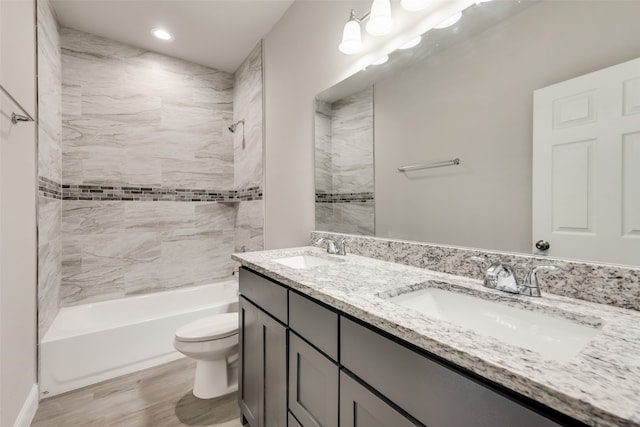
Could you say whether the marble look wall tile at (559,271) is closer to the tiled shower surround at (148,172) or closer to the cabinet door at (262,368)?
the cabinet door at (262,368)

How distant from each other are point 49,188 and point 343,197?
83.5 inches

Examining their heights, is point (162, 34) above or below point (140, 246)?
above

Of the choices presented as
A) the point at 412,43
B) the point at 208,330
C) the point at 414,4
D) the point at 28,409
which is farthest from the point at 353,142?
the point at 28,409

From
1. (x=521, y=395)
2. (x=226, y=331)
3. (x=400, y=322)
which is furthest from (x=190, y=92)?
(x=521, y=395)

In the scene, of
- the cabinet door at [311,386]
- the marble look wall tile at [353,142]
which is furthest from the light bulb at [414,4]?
the cabinet door at [311,386]

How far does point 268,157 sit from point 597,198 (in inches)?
84.8

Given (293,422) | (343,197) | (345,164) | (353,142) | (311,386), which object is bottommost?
(293,422)

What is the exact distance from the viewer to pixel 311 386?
0.93m

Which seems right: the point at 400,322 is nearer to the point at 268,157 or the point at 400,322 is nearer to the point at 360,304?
the point at 360,304

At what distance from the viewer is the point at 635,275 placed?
0.73m

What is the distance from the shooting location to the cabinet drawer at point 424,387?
1.54 feet

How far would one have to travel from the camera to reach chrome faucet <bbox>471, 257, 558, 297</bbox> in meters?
0.83

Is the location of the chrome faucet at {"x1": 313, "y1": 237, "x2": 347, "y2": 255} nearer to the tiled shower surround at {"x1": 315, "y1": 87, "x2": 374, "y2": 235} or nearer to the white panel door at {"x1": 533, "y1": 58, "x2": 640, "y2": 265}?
the tiled shower surround at {"x1": 315, "y1": 87, "x2": 374, "y2": 235}

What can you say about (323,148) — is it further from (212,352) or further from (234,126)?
(234,126)
